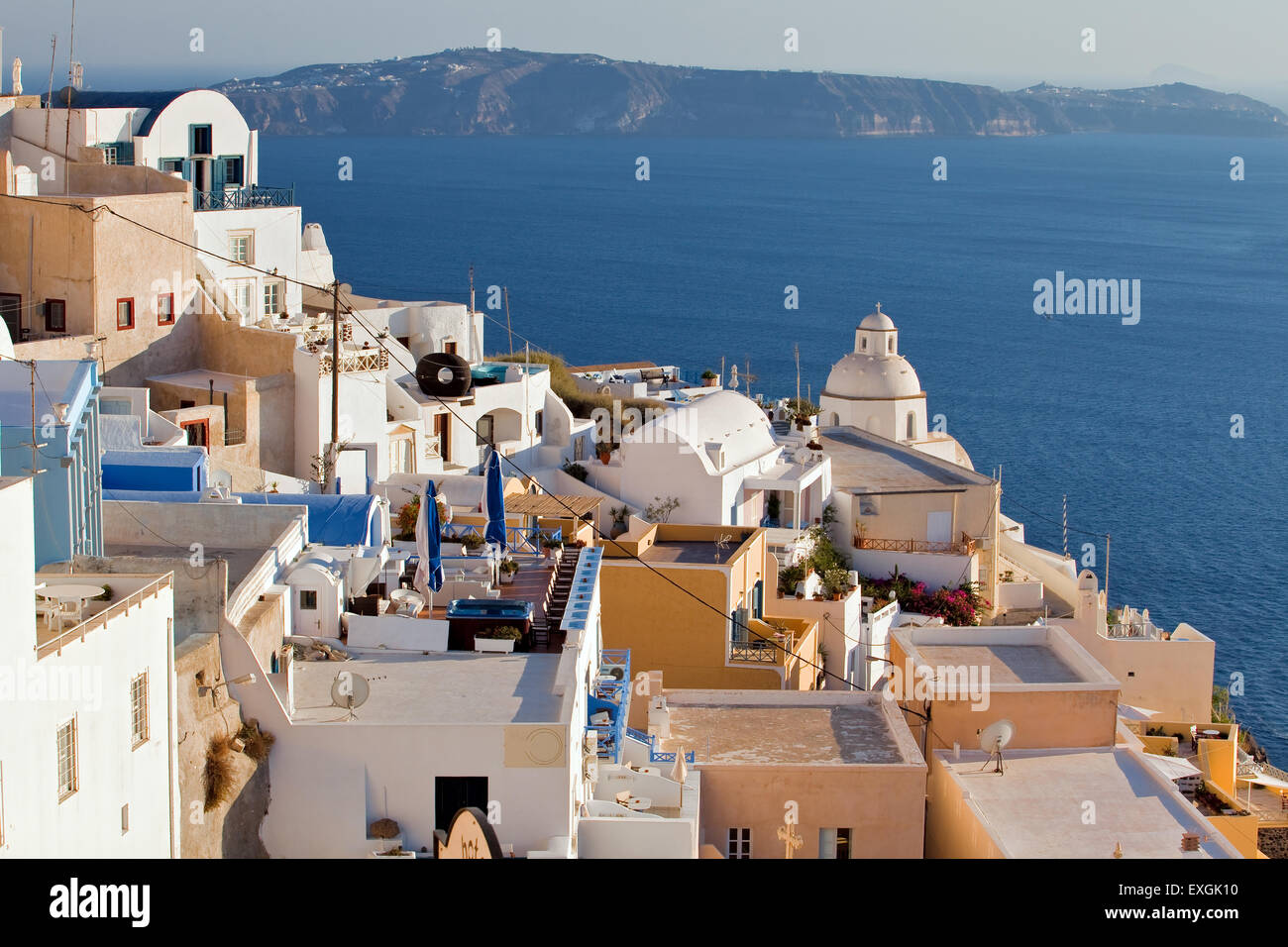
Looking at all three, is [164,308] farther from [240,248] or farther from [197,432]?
[240,248]

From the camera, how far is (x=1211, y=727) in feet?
96.6

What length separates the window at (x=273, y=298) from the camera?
114 feet

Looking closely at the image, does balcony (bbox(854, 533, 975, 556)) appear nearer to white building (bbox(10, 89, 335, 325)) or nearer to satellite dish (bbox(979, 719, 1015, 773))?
white building (bbox(10, 89, 335, 325))

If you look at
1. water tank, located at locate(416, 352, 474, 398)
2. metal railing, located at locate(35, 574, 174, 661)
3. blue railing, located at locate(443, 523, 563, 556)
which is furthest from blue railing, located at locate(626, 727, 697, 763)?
water tank, located at locate(416, 352, 474, 398)

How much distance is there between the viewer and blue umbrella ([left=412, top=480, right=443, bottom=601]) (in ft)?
57.9

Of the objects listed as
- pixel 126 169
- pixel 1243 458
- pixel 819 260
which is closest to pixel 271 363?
pixel 126 169

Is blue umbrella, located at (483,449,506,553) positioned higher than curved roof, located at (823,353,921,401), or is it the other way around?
blue umbrella, located at (483,449,506,553)

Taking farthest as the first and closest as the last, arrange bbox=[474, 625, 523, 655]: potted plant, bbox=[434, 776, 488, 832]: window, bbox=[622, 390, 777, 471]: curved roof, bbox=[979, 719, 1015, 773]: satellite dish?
1. bbox=[622, 390, 777, 471]: curved roof
2. bbox=[979, 719, 1015, 773]: satellite dish
3. bbox=[474, 625, 523, 655]: potted plant
4. bbox=[434, 776, 488, 832]: window

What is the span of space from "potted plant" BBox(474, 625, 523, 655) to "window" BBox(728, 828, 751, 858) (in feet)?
10.2

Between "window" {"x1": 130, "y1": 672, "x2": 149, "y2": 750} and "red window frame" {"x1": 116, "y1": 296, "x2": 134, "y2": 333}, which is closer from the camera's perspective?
"window" {"x1": 130, "y1": 672, "x2": 149, "y2": 750}
